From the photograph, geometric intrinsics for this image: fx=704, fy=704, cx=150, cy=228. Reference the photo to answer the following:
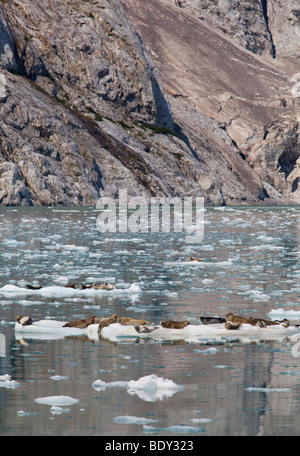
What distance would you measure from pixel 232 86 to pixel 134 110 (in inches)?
1869

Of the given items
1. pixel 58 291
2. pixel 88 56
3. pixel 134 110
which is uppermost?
pixel 88 56

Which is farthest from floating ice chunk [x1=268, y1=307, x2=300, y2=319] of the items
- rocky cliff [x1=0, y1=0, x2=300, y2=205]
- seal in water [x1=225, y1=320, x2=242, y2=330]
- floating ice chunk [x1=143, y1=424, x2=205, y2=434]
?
rocky cliff [x1=0, y1=0, x2=300, y2=205]

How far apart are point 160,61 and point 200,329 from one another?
13658cm

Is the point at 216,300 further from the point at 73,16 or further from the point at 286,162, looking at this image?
the point at 286,162

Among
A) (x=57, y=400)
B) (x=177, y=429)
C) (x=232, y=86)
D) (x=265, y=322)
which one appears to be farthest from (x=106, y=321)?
(x=232, y=86)

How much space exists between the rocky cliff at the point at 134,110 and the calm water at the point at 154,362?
174ft

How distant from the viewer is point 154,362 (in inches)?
392

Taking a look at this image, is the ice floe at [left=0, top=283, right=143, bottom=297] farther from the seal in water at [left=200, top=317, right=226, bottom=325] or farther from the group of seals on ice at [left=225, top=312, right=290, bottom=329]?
the group of seals on ice at [left=225, top=312, right=290, bottom=329]

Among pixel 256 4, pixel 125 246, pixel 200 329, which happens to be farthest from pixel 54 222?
pixel 256 4

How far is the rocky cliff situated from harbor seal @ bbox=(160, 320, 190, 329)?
5937cm

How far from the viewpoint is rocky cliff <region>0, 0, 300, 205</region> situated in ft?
262

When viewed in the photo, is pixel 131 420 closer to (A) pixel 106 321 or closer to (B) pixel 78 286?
(A) pixel 106 321

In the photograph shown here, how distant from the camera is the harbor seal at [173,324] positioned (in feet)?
39.2

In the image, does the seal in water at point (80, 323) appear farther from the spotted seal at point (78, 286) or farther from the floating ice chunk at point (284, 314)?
the spotted seal at point (78, 286)
